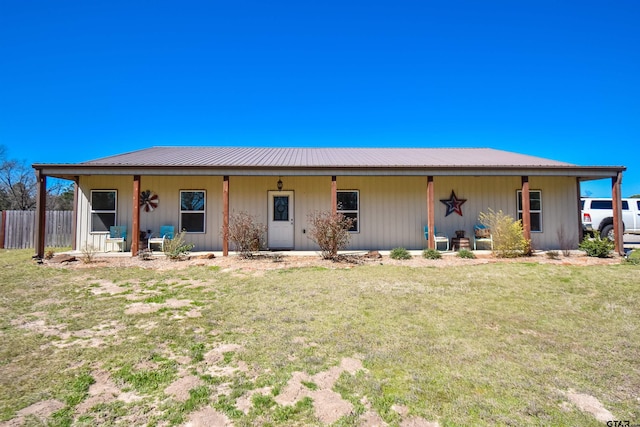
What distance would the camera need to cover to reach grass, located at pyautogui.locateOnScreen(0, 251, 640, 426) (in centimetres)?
263

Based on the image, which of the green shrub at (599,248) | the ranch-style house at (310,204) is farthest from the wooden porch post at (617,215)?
the ranch-style house at (310,204)

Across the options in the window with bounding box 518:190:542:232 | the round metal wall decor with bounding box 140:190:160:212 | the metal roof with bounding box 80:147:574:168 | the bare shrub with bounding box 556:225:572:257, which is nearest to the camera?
the metal roof with bounding box 80:147:574:168

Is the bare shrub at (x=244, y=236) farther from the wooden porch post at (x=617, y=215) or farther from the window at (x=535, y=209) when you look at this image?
the wooden porch post at (x=617, y=215)

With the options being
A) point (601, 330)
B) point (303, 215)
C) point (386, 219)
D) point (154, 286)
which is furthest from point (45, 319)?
point (386, 219)

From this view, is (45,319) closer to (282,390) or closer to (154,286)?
(154,286)

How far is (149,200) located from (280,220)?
4.51m

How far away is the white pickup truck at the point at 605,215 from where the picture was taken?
13383mm

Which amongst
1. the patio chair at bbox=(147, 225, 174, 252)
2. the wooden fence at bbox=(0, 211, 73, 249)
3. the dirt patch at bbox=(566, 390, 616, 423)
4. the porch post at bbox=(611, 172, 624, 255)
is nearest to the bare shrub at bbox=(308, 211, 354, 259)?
the patio chair at bbox=(147, 225, 174, 252)

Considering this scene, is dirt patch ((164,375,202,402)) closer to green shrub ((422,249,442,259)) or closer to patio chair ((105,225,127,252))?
green shrub ((422,249,442,259))

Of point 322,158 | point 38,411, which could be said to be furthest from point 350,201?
point 38,411

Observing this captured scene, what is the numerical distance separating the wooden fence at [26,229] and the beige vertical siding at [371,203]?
2987 mm

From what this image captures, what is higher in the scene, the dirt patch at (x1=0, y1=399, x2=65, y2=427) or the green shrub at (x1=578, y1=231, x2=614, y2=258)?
the green shrub at (x1=578, y1=231, x2=614, y2=258)

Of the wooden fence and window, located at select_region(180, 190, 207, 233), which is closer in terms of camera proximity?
window, located at select_region(180, 190, 207, 233)

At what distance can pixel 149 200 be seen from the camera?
1165cm
